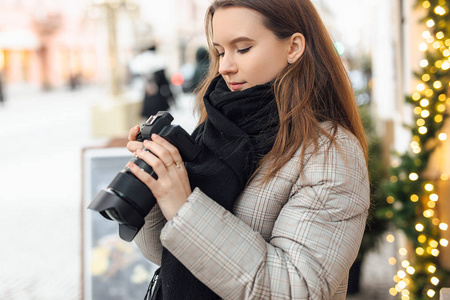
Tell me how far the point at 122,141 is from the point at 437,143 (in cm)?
189

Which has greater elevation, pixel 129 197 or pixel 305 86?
pixel 305 86

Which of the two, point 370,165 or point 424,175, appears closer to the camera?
point 370,165

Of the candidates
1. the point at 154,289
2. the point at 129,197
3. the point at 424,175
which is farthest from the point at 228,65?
the point at 424,175

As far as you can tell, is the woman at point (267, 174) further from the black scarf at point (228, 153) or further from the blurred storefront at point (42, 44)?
the blurred storefront at point (42, 44)

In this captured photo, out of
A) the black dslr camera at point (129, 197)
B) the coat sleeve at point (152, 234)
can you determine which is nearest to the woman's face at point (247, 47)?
the black dslr camera at point (129, 197)

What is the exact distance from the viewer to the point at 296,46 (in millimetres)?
1332

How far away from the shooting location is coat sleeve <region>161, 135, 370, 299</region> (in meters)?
1.13

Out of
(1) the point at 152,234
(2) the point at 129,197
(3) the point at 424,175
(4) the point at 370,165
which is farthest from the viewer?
(3) the point at 424,175

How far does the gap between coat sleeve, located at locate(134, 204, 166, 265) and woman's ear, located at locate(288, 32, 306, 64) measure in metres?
0.55

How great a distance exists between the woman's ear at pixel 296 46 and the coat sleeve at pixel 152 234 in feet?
1.81

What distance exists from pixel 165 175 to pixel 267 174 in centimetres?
26

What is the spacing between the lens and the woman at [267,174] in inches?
44.8

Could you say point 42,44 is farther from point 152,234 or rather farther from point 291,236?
point 291,236

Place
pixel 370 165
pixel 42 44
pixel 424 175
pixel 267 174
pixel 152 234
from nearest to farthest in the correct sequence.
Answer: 1. pixel 267 174
2. pixel 152 234
3. pixel 370 165
4. pixel 424 175
5. pixel 42 44
